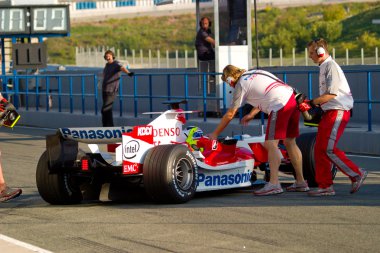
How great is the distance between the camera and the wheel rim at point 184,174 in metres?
11.5

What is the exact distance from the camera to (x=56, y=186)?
11688mm

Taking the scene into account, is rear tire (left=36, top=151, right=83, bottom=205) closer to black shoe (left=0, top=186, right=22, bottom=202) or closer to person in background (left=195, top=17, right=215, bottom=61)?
black shoe (left=0, top=186, right=22, bottom=202)

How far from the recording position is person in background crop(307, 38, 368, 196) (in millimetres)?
11891

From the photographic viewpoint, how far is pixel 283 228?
381 inches

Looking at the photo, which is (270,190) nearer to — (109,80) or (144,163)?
(144,163)

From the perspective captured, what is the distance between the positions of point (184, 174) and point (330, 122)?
177cm

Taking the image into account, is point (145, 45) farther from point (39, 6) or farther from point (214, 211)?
point (214, 211)

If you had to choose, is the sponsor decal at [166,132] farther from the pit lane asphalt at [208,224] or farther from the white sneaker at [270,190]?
the white sneaker at [270,190]

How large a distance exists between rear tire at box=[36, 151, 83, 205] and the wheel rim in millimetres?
1199

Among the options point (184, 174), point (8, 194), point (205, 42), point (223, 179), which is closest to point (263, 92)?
point (223, 179)

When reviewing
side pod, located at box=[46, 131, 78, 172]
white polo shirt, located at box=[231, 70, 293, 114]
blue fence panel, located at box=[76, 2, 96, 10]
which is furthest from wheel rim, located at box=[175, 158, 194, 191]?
blue fence panel, located at box=[76, 2, 96, 10]

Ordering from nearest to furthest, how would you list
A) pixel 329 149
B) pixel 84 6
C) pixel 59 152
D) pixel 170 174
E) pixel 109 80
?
pixel 170 174 < pixel 59 152 < pixel 329 149 < pixel 109 80 < pixel 84 6

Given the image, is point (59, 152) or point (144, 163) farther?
point (59, 152)

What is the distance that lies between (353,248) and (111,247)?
2060 millimetres
